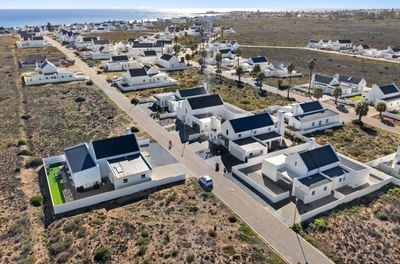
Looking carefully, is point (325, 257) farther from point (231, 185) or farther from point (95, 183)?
point (95, 183)

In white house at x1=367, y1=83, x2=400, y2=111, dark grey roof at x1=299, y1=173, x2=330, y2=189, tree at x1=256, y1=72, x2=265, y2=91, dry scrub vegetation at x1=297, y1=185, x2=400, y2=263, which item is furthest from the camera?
tree at x1=256, y1=72, x2=265, y2=91

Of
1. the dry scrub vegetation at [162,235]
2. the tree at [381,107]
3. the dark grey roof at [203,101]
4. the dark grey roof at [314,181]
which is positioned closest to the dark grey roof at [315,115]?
the tree at [381,107]

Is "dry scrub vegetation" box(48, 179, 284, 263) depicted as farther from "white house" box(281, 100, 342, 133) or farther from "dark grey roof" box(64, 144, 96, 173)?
"white house" box(281, 100, 342, 133)

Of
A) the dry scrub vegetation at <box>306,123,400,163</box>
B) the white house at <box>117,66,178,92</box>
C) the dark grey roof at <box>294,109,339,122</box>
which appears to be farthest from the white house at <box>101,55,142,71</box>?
the dry scrub vegetation at <box>306,123,400,163</box>

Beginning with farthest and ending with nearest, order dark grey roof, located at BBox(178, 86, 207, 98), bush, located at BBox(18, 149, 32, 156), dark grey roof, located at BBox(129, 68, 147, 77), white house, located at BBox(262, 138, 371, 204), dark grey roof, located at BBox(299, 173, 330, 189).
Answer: dark grey roof, located at BBox(129, 68, 147, 77) < dark grey roof, located at BBox(178, 86, 207, 98) < bush, located at BBox(18, 149, 32, 156) < white house, located at BBox(262, 138, 371, 204) < dark grey roof, located at BBox(299, 173, 330, 189)

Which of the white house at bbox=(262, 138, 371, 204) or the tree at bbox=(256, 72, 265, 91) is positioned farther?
the tree at bbox=(256, 72, 265, 91)
